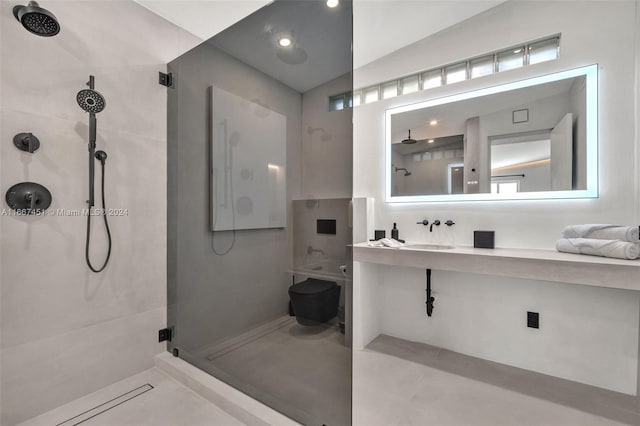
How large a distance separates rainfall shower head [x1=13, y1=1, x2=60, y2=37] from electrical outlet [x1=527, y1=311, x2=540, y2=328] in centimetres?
356

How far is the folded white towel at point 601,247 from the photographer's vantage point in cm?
156

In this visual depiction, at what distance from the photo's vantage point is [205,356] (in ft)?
6.31

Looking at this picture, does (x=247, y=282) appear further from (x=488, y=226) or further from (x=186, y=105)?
(x=488, y=226)

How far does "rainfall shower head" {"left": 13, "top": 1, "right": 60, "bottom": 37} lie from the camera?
1.38 meters

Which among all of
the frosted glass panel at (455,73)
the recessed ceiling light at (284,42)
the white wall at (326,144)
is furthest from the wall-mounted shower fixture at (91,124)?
the frosted glass panel at (455,73)

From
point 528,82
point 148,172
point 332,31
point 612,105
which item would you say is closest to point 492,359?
point 612,105

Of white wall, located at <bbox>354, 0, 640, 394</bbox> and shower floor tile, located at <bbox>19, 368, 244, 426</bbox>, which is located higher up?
white wall, located at <bbox>354, 0, 640, 394</bbox>

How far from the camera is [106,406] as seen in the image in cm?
170

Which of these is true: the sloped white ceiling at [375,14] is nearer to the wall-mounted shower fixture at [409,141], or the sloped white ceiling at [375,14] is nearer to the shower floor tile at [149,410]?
the wall-mounted shower fixture at [409,141]

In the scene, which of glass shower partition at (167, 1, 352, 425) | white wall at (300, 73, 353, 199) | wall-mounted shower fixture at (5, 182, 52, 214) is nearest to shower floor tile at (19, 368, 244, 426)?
glass shower partition at (167, 1, 352, 425)

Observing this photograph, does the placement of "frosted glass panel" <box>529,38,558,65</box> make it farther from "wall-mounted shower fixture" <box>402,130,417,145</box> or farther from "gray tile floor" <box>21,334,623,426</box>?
"gray tile floor" <box>21,334,623,426</box>

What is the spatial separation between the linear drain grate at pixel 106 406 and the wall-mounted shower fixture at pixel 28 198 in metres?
1.22

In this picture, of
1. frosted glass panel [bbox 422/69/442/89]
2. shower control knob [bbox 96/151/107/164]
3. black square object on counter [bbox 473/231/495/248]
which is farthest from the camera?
frosted glass panel [bbox 422/69/442/89]

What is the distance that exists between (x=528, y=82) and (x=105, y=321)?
3.59 metres
